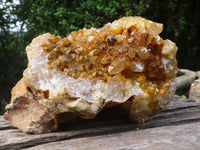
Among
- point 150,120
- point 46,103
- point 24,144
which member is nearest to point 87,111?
point 46,103

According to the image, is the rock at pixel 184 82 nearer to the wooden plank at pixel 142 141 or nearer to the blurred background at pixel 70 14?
the blurred background at pixel 70 14

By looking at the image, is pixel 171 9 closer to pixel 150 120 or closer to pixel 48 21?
pixel 48 21

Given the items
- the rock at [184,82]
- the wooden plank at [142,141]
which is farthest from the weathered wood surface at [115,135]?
the rock at [184,82]

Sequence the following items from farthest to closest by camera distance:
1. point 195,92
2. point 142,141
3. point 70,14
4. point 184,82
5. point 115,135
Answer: point 184,82 → point 195,92 → point 70,14 → point 115,135 → point 142,141

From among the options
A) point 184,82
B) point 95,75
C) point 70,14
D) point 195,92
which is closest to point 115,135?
point 95,75

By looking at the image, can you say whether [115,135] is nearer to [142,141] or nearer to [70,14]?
[142,141]

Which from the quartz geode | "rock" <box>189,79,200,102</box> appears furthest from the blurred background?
the quartz geode
